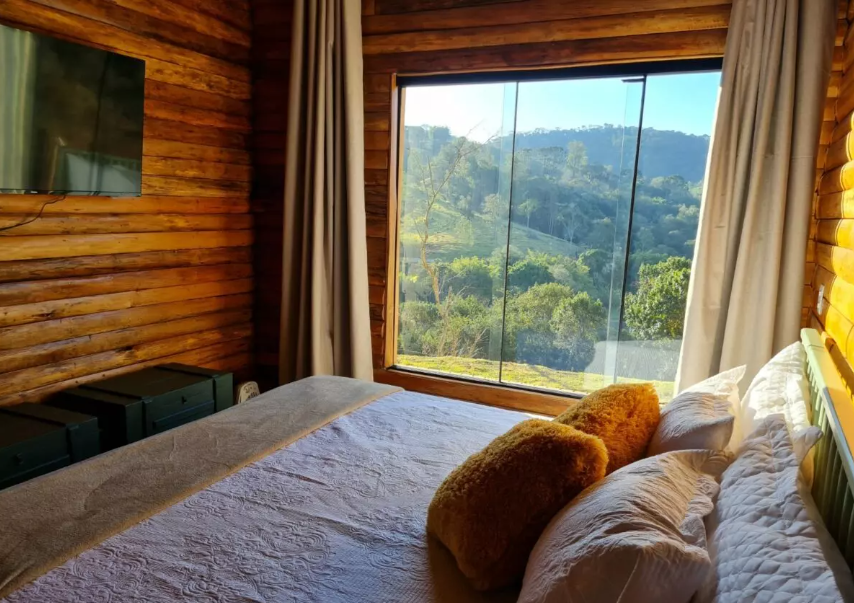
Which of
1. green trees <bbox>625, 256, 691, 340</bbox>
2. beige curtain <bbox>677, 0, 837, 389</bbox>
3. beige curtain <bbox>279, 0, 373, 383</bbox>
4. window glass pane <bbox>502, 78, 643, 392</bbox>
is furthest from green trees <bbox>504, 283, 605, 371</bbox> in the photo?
beige curtain <bbox>279, 0, 373, 383</bbox>

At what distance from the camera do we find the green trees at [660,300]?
3145 mm

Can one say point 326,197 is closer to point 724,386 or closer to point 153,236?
point 153,236

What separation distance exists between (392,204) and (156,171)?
4.40 ft

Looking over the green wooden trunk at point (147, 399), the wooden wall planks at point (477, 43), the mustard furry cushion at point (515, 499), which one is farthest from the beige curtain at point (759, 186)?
the green wooden trunk at point (147, 399)

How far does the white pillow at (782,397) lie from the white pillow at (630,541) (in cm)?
28

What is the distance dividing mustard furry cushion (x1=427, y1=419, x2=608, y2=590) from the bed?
8 centimetres

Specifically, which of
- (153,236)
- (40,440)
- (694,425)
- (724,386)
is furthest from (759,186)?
(40,440)

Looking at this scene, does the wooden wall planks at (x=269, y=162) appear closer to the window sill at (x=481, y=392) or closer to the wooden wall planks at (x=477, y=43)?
the wooden wall planks at (x=477, y=43)

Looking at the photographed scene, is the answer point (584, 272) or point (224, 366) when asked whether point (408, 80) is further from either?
point (224, 366)

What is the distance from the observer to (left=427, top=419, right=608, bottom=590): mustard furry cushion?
126cm

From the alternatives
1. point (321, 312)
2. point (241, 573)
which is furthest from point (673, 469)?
point (321, 312)

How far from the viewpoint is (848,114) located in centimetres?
225

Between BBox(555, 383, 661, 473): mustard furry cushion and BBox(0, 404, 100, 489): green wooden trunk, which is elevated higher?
BBox(555, 383, 661, 473): mustard furry cushion

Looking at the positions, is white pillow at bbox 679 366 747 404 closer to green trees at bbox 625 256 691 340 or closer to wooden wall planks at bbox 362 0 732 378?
green trees at bbox 625 256 691 340
